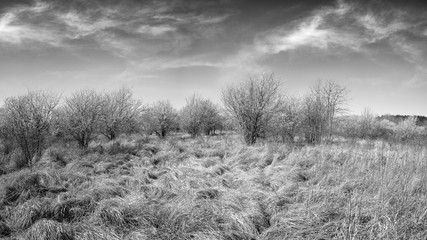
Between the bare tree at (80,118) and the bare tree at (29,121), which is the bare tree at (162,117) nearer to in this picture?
the bare tree at (80,118)

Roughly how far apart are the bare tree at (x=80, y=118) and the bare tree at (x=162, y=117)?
1031 centimetres

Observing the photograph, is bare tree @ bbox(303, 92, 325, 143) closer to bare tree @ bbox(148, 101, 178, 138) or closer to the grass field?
the grass field

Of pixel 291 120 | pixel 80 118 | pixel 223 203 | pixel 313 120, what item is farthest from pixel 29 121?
pixel 313 120

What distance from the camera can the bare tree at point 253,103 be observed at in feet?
36.3

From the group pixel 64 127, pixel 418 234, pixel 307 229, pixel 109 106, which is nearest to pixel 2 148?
pixel 64 127

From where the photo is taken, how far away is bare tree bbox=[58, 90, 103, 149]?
37.1 feet

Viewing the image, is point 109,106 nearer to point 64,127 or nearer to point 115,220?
point 64,127

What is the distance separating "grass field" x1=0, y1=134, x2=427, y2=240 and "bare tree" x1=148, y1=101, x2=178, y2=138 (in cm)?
1725

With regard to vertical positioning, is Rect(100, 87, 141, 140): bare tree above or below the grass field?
above

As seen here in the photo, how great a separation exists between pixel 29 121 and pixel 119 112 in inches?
376

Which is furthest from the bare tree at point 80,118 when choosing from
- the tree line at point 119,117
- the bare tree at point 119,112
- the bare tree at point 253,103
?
the bare tree at point 253,103

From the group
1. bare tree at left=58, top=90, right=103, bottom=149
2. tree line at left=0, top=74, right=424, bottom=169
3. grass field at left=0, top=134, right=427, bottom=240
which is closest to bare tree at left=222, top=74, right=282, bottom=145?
tree line at left=0, top=74, right=424, bottom=169

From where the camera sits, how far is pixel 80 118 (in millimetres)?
11461

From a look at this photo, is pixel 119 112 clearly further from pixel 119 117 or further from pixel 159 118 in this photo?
pixel 159 118
